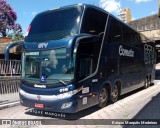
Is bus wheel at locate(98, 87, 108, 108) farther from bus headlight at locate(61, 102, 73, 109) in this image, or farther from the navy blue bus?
bus headlight at locate(61, 102, 73, 109)

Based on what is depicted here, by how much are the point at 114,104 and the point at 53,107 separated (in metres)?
3.84

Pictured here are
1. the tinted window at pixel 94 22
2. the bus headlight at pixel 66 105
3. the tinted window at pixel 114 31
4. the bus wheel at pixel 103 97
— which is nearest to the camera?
the bus headlight at pixel 66 105

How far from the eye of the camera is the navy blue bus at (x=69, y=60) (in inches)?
350

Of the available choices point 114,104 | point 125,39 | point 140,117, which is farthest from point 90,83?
point 125,39

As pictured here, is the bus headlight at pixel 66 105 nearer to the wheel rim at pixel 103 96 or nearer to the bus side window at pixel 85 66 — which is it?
the bus side window at pixel 85 66

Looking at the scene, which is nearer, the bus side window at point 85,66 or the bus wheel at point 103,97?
the bus side window at point 85,66

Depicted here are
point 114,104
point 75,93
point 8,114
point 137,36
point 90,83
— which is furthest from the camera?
point 137,36

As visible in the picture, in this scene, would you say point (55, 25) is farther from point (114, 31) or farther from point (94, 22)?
point (114, 31)

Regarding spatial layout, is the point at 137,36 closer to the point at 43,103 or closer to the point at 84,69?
the point at 84,69

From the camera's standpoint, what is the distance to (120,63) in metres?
12.8

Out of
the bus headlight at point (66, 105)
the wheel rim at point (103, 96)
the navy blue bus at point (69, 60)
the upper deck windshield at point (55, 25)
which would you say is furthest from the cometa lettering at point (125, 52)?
the bus headlight at point (66, 105)

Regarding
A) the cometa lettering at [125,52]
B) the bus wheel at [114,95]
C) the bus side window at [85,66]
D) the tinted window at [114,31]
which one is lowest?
the bus wheel at [114,95]

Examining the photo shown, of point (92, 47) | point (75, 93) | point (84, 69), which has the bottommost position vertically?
point (75, 93)

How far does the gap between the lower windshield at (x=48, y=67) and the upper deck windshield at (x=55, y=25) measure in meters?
0.56
